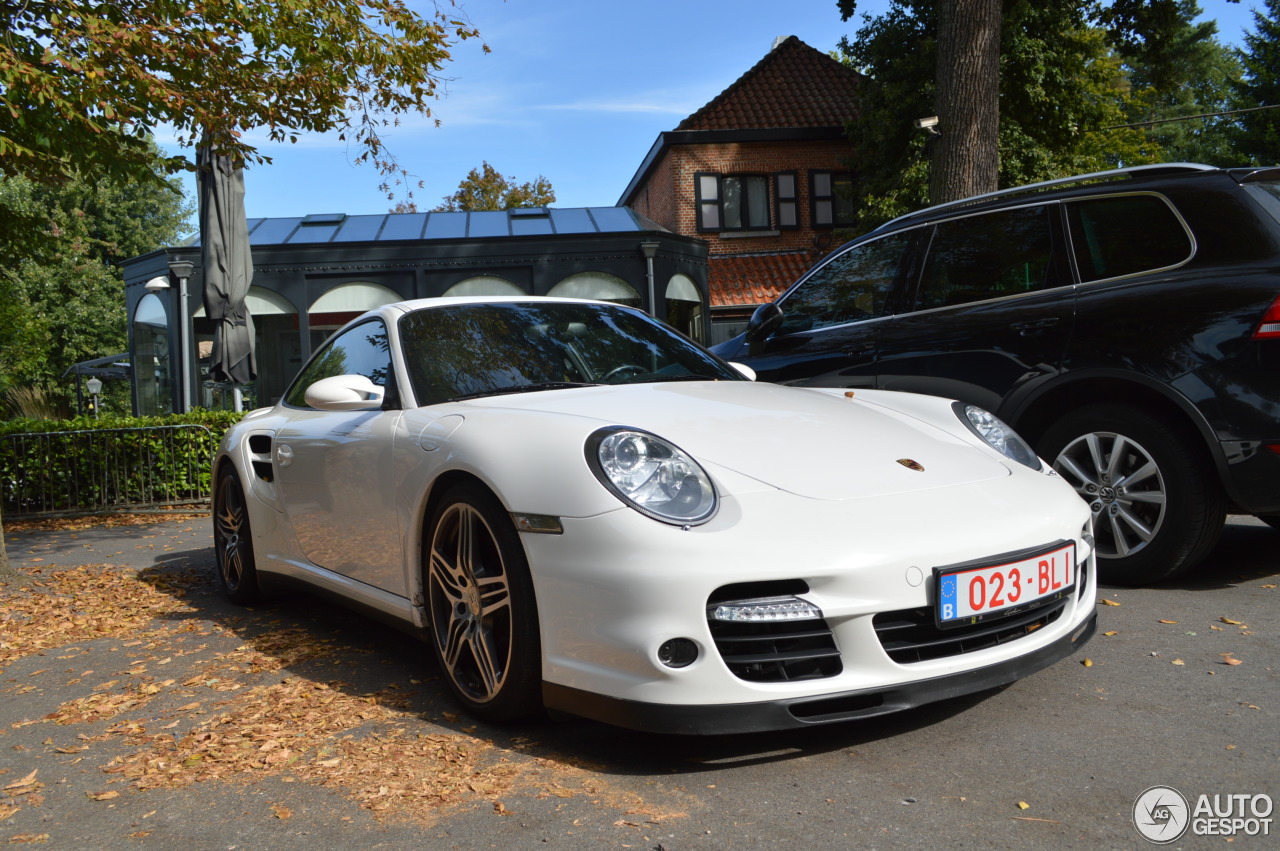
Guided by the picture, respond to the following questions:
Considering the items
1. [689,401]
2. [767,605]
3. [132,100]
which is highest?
[132,100]

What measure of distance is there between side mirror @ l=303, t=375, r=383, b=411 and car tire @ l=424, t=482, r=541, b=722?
64 centimetres

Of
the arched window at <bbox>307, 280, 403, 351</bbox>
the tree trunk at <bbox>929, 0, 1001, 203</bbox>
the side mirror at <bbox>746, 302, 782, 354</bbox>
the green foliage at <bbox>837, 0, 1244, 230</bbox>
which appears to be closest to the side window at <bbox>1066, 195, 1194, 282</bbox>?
the side mirror at <bbox>746, 302, 782, 354</bbox>

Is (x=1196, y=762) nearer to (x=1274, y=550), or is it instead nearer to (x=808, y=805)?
(x=808, y=805)

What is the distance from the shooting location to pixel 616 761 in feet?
9.78

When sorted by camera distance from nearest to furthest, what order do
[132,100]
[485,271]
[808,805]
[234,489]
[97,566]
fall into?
[808,805]
[234,489]
[97,566]
[132,100]
[485,271]

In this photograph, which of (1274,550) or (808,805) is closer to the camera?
(808,805)

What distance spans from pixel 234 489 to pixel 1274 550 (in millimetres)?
5472

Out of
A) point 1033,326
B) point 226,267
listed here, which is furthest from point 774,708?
point 226,267

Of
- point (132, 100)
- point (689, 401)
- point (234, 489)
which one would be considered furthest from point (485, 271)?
point (689, 401)

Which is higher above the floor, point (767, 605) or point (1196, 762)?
point (767, 605)

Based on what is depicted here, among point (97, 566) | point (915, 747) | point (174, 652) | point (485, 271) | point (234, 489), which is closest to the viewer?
point (915, 747)

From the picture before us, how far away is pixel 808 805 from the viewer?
102 inches

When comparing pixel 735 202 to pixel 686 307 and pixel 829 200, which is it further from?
pixel 686 307

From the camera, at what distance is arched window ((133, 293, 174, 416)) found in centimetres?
2203
